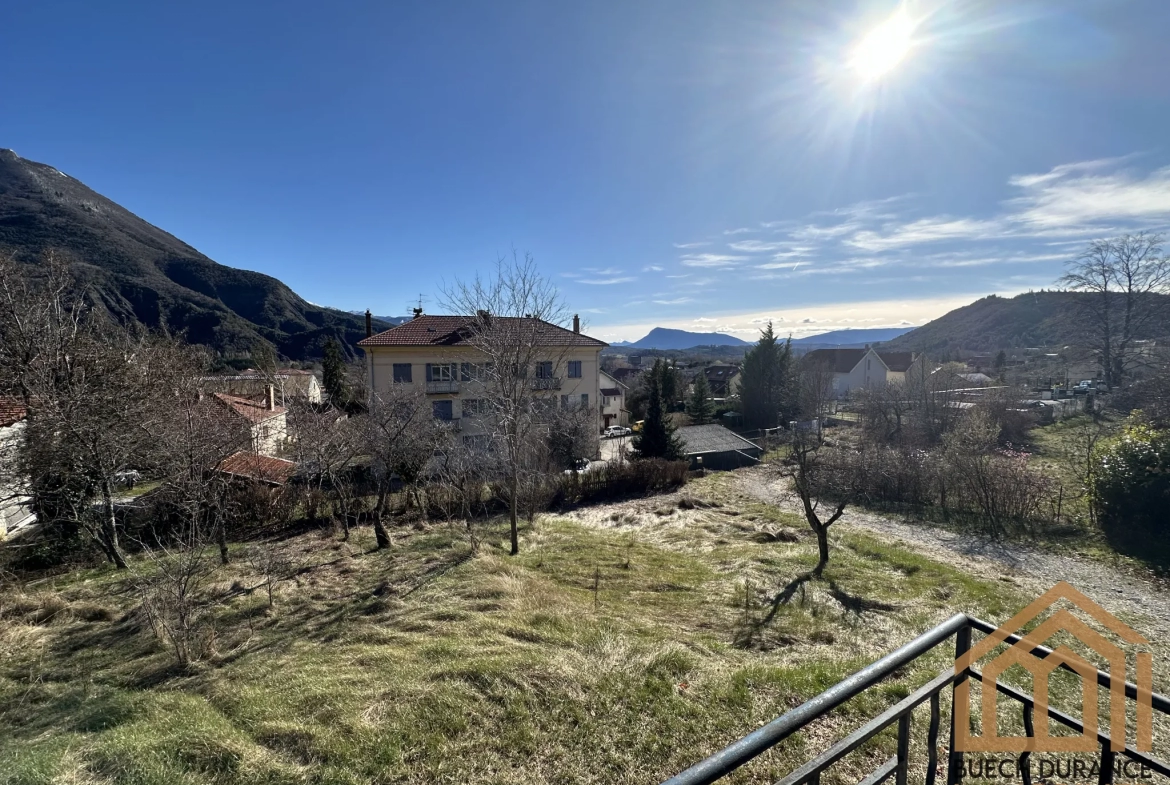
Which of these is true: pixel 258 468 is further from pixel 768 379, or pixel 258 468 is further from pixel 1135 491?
pixel 768 379

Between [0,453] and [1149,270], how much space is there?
48.1 metres

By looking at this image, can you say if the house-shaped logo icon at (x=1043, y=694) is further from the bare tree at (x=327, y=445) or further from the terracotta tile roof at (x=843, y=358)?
the terracotta tile roof at (x=843, y=358)

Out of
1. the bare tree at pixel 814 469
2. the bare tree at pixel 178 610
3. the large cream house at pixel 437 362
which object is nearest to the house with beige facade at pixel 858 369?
the bare tree at pixel 814 469

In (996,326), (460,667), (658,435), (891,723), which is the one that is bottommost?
(460,667)

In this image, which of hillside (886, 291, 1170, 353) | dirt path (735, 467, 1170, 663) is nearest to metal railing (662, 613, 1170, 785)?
dirt path (735, 467, 1170, 663)

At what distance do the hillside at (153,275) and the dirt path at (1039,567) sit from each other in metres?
65.6

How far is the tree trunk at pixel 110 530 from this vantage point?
35.6 feet

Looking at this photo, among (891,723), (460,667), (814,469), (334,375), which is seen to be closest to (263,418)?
(334,375)

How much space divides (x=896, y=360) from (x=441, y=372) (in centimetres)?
5313

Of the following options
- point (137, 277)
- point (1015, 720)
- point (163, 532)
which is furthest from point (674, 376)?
point (137, 277)

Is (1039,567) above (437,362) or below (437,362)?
below

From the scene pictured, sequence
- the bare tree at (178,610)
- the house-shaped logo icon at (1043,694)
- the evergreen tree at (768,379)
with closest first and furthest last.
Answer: the house-shaped logo icon at (1043,694), the bare tree at (178,610), the evergreen tree at (768,379)

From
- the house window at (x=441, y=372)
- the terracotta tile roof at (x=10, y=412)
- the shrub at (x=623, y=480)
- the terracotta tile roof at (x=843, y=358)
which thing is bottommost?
the shrub at (x=623, y=480)

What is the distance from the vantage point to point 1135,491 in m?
12.9
